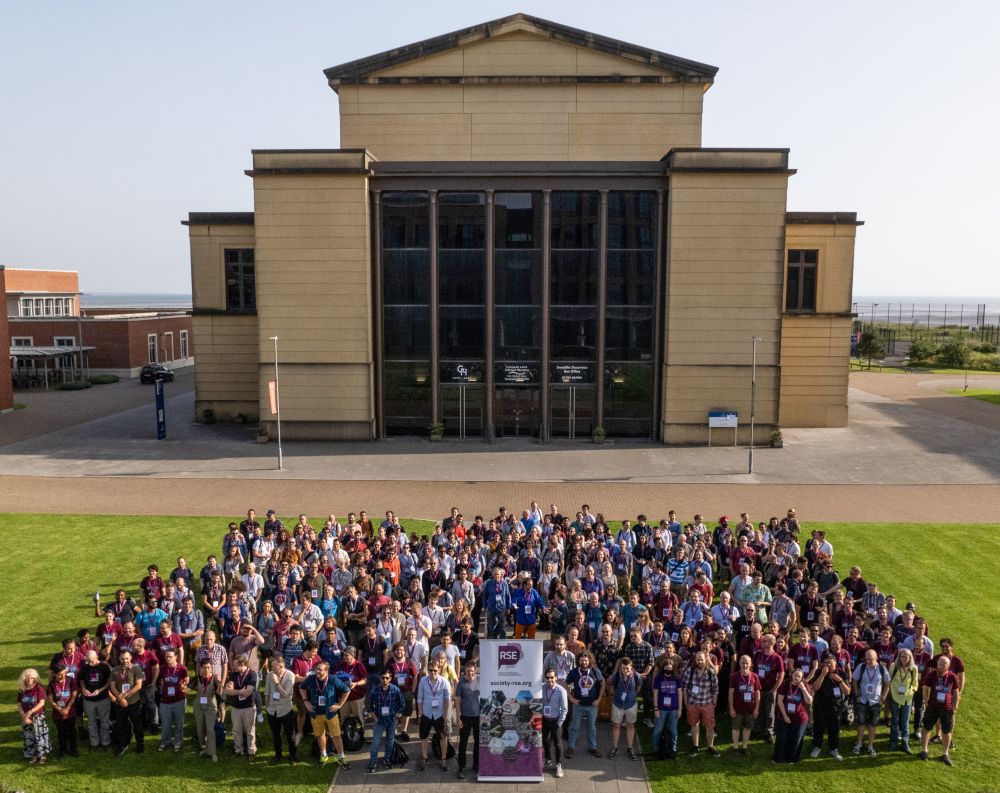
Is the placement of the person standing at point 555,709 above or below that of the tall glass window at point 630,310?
below

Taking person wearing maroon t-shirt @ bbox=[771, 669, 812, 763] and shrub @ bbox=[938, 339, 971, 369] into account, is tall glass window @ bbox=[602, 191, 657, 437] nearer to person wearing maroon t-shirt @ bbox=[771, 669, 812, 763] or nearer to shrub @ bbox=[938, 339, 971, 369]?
person wearing maroon t-shirt @ bbox=[771, 669, 812, 763]

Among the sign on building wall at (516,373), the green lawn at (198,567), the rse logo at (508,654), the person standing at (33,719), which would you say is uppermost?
the sign on building wall at (516,373)

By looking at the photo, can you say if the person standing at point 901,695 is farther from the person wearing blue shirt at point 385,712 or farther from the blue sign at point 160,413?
the blue sign at point 160,413

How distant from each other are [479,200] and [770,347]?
45.9ft

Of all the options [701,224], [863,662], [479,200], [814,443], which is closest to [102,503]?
[479,200]

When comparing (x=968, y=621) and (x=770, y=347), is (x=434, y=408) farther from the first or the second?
(x=968, y=621)

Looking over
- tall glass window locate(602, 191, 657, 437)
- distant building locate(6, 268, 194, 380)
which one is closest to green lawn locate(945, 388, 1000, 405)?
tall glass window locate(602, 191, 657, 437)

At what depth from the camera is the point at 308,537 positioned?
16.9 metres

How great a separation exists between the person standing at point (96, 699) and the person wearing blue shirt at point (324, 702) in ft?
9.14

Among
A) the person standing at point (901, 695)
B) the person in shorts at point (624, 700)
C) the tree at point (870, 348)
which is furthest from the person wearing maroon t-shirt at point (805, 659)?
the tree at point (870, 348)

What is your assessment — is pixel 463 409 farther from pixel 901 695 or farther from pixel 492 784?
pixel 901 695

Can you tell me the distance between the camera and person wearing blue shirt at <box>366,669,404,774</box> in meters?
11.2

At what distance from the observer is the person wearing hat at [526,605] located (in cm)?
1451

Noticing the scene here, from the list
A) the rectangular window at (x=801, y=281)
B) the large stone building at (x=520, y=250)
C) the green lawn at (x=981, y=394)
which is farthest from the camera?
the green lawn at (x=981, y=394)
